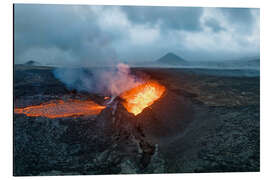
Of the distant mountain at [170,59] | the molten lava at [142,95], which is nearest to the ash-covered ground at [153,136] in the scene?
the molten lava at [142,95]

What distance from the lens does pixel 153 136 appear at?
3959 millimetres

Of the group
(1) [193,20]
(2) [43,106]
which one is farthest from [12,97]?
(1) [193,20]

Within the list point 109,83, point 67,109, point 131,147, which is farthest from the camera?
point 109,83

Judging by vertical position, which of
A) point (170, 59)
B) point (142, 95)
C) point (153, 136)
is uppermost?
point (170, 59)

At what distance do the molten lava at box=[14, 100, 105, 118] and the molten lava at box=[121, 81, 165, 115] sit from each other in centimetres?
72

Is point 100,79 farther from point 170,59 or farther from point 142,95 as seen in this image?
point 170,59

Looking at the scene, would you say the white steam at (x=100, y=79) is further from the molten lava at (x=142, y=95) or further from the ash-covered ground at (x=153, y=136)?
the ash-covered ground at (x=153, y=136)

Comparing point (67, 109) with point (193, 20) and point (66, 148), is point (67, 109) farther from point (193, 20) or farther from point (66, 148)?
point (193, 20)

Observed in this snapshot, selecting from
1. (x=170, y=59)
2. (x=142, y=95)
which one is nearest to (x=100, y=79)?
(x=142, y=95)

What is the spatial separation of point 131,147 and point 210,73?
2.97m

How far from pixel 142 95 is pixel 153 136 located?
4.75 feet

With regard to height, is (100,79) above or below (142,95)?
above

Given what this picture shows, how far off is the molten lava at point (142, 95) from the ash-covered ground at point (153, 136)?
343 millimetres

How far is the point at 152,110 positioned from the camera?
4.30 meters
